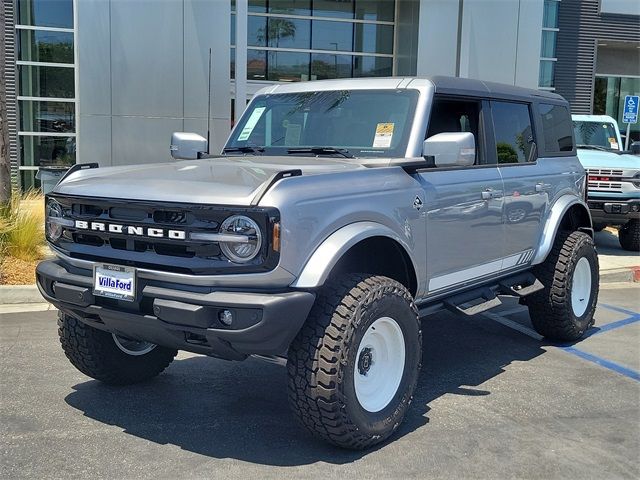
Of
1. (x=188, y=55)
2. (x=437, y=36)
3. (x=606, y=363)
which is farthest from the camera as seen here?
(x=437, y=36)

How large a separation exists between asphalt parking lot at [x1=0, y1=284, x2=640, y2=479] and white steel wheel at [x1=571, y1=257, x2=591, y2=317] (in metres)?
0.40

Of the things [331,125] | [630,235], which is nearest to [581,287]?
[331,125]

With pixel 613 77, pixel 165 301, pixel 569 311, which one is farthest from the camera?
pixel 613 77

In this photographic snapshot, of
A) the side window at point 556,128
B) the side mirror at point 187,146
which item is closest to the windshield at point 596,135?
the side window at point 556,128

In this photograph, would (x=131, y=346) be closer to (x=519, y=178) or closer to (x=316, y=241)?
(x=316, y=241)

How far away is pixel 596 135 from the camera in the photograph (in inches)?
492

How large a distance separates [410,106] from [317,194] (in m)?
1.36

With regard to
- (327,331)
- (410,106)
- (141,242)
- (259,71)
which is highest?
(259,71)

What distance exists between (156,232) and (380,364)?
1434 mm

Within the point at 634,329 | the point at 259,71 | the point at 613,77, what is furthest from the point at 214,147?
the point at 613,77

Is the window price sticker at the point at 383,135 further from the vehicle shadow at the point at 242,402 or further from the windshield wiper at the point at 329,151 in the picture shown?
the vehicle shadow at the point at 242,402

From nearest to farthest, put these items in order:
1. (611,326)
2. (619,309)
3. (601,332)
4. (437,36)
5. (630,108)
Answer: (601,332) → (611,326) → (619,309) → (630,108) → (437,36)

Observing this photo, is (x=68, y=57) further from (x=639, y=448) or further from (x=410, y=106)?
(x=639, y=448)

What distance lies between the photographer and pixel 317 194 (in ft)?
11.5
